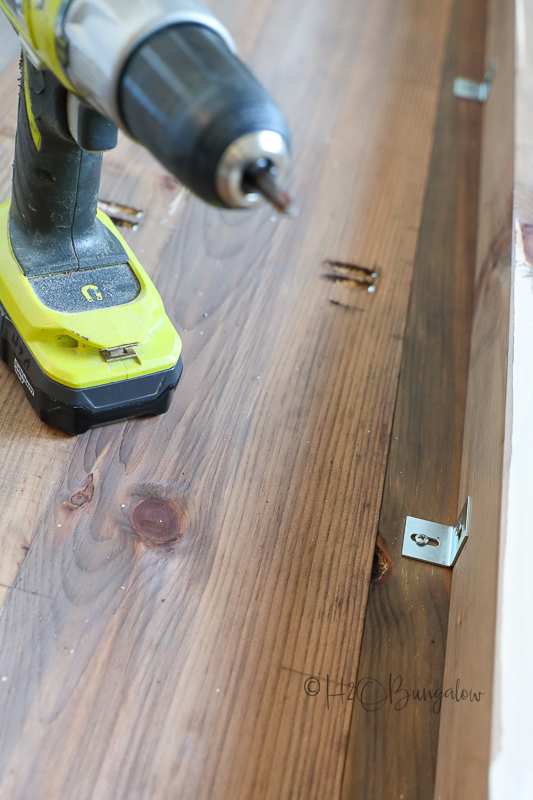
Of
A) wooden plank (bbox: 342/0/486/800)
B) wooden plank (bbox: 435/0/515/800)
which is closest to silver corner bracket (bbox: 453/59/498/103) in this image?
wooden plank (bbox: 342/0/486/800)

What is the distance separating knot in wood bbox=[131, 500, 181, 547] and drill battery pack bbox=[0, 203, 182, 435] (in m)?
0.07

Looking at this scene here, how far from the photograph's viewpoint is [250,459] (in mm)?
542

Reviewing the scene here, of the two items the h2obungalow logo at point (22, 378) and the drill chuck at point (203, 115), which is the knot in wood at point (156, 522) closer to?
the h2obungalow logo at point (22, 378)

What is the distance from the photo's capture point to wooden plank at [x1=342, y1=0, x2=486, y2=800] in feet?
1.41

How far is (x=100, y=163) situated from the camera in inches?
20.5

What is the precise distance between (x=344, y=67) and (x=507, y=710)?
0.84 m

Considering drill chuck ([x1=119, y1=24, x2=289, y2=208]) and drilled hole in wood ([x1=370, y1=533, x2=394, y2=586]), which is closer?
drill chuck ([x1=119, y1=24, x2=289, y2=208])

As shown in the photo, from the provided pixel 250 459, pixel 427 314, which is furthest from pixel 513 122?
pixel 250 459

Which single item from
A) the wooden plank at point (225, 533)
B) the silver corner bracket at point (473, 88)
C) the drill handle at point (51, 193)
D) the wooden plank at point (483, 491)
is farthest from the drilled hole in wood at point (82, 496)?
the silver corner bracket at point (473, 88)

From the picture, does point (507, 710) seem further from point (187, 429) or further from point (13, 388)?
point (13, 388)

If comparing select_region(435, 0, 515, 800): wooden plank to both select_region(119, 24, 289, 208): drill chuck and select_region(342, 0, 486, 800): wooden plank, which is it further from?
select_region(119, 24, 289, 208): drill chuck

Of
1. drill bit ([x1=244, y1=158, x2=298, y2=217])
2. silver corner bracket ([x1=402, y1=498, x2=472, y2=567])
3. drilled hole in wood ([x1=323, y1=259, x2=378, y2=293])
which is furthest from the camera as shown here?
drilled hole in wood ([x1=323, y1=259, x2=378, y2=293])
